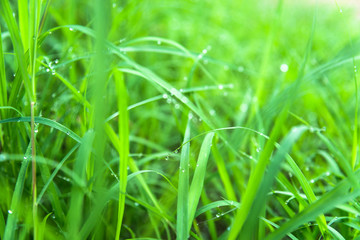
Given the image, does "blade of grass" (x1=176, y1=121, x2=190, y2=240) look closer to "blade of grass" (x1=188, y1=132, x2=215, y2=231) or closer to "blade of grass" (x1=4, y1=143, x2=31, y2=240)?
"blade of grass" (x1=188, y1=132, x2=215, y2=231)

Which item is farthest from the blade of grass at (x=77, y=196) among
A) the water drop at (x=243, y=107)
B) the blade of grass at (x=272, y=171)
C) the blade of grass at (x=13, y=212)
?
the water drop at (x=243, y=107)

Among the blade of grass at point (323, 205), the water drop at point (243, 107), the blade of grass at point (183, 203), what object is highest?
the water drop at point (243, 107)

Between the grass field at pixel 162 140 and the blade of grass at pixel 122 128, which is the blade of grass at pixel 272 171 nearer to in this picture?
the grass field at pixel 162 140

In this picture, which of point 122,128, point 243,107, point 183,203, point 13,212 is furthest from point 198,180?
point 243,107

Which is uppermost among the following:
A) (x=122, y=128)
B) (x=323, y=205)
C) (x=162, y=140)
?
(x=162, y=140)

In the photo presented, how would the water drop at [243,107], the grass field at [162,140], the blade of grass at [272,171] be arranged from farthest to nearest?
1. the water drop at [243,107]
2. the grass field at [162,140]
3. the blade of grass at [272,171]

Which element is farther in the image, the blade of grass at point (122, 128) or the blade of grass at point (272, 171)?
the blade of grass at point (122, 128)

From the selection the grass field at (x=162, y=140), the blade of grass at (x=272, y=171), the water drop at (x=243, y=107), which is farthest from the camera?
the water drop at (x=243, y=107)

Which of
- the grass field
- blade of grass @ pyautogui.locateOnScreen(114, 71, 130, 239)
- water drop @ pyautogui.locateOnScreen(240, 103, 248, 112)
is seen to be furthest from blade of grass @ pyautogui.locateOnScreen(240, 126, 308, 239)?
water drop @ pyautogui.locateOnScreen(240, 103, 248, 112)

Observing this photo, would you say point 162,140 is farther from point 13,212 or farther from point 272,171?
point 272,171
